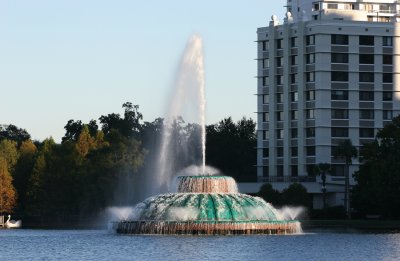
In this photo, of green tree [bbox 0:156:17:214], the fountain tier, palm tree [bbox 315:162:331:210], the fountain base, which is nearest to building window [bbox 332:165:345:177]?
palm tree [bbox 315:162:331:210]

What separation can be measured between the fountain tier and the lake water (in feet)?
5.97

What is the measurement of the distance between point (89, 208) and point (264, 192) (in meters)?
21.7

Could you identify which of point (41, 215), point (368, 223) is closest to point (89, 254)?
point (368, 223)

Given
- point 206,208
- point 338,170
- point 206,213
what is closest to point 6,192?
point 338,170

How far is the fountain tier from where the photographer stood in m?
104

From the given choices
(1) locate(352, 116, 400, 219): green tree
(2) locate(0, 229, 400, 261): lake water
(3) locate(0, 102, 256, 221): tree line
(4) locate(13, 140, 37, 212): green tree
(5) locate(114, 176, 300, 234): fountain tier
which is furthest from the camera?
(4) locate(13, 140, 37, 212): green tree

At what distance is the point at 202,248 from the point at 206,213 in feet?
50.8

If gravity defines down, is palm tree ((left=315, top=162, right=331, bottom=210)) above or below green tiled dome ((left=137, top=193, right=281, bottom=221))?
above

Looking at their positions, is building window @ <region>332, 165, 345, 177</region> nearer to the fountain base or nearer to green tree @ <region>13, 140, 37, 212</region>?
green tree @ <region>13, 140, 37, 212</region>

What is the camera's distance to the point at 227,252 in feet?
283

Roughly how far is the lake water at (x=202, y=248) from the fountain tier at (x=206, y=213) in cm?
182

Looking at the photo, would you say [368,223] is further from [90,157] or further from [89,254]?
[89,254]

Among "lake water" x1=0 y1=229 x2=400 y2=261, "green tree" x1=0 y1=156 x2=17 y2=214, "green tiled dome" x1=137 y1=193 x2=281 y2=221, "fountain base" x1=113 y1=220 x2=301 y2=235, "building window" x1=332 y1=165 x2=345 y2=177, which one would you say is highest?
"building window" x1=332 y1=165 x2=345 y2=177

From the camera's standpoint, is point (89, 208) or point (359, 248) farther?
point (89, 208)
